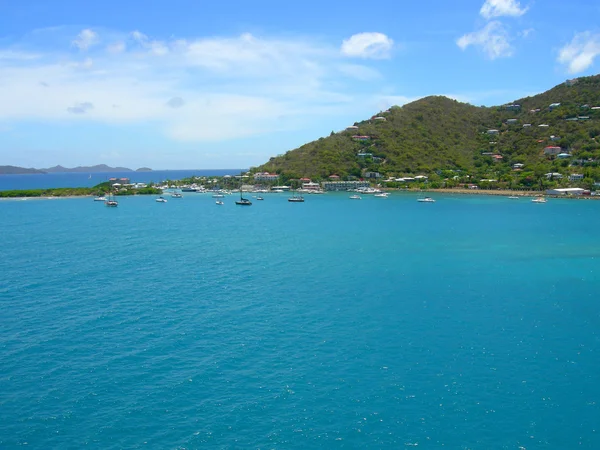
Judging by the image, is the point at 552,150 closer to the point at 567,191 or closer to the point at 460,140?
the point at 567,191

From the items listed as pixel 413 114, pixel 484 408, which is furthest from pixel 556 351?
pixel 413 114

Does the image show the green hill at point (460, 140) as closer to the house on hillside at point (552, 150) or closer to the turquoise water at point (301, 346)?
the house on hillside at point (552, 150)

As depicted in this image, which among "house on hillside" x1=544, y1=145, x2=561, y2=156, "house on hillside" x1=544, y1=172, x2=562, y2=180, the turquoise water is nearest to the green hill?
"house on hillside" x1=544, y1=145, x2=561, y2=156

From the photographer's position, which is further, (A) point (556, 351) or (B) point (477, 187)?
(B) point (477, 187)

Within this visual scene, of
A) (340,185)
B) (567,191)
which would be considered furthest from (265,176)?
(567,191)

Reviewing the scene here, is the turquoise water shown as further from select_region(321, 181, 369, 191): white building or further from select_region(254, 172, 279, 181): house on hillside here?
select_region(254, 172, 279, 181): house on hillside

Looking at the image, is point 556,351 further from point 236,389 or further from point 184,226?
point 184,226
